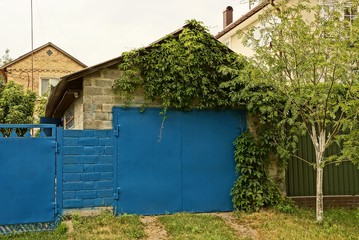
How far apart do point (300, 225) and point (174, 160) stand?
2.73 meters

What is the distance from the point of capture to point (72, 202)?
284 inches

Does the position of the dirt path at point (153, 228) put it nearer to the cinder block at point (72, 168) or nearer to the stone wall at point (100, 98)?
the cinder block at point (72, 168)

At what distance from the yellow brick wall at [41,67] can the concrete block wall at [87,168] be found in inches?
801

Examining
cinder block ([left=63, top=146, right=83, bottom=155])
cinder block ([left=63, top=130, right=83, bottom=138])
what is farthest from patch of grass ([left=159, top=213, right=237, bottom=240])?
cinder block ([left=63, top=130, right=83, bottom=138])

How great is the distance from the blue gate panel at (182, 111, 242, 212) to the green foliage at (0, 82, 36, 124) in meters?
12.6

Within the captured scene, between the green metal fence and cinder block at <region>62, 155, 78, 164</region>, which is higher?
cinder block at <region>62, 155, 78, 164</region>

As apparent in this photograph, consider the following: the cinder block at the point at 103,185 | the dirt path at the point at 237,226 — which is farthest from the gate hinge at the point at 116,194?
the dirt path at the point at 237,226

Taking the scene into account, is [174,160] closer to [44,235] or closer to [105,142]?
[105,142]

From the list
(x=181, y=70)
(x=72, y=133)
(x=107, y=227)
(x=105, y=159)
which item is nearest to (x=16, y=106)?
(x=72, y=133)

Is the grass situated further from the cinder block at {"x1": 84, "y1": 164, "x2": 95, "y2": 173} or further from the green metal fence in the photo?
the green metal fence

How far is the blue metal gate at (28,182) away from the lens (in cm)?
680

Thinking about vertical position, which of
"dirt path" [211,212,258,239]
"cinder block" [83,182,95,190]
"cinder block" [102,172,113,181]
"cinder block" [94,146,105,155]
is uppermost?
"cinder block" [94,146,105,155]

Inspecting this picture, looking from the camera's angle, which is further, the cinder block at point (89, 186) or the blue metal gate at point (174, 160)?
the blue metal gate at point (174, 160)

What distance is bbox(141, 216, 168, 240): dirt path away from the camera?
6.48 metres
